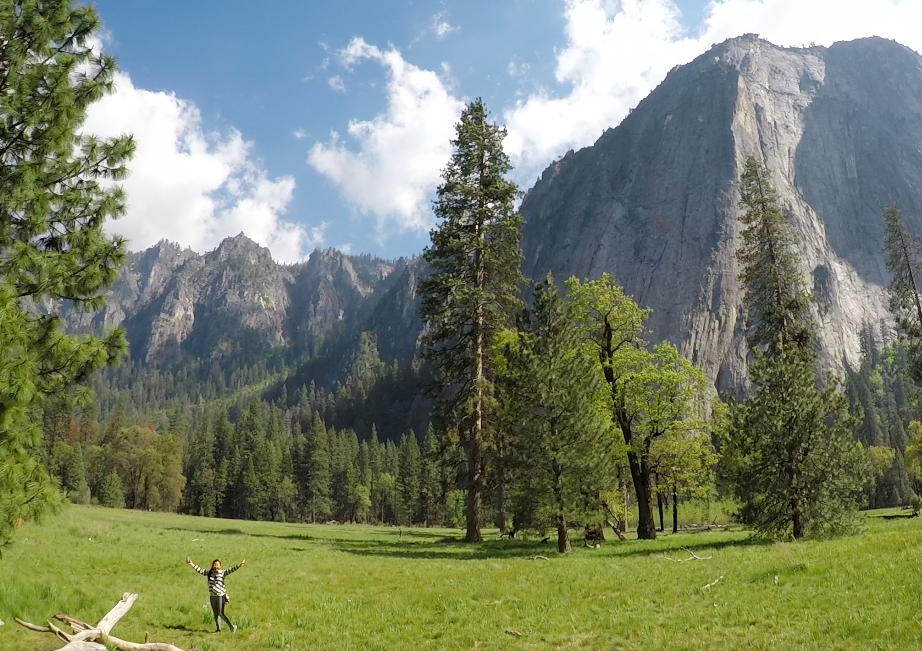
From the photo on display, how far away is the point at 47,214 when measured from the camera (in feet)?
34.7

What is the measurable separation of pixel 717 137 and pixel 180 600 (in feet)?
662

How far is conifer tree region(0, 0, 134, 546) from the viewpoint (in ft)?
32.0

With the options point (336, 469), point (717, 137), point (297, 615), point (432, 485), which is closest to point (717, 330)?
point (717, 137)

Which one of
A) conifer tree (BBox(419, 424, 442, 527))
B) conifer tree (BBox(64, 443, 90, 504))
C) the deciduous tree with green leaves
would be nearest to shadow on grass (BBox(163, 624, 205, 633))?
the deciduous tree with green leaves

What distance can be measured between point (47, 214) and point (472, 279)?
24.1 m

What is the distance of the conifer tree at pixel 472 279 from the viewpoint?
31078mm

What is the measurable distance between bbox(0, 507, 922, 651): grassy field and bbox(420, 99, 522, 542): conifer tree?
10.6m

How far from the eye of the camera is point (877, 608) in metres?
10.0

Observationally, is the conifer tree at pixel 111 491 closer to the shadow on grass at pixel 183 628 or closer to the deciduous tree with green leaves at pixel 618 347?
the deciduous tree with green leaves at pixel 618 347

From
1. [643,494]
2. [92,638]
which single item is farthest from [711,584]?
[643,494]

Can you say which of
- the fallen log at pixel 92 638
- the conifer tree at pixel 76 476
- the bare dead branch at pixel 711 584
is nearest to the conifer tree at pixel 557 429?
the bare dead branch at pixel 711 584

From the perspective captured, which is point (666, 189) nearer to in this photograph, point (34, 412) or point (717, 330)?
point (717, 330)

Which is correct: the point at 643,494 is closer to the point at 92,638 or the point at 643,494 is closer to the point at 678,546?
the point at 678,546

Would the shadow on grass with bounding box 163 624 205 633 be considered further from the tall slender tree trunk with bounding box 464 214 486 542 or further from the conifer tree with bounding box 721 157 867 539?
the conifer tree with bounding box 721 157 867 539
